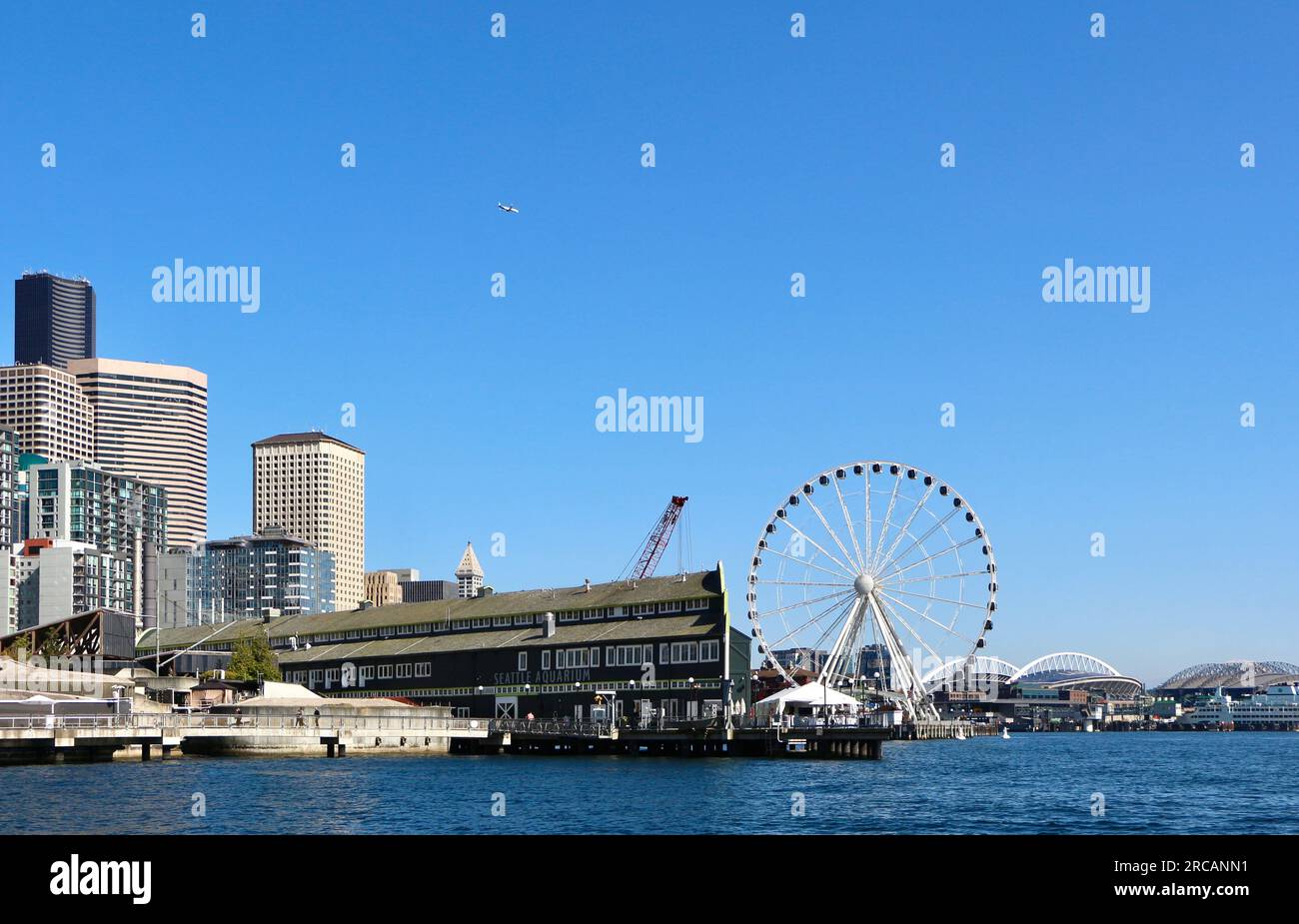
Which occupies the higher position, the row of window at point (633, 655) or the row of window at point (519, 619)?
the row of window at point (519, 619)

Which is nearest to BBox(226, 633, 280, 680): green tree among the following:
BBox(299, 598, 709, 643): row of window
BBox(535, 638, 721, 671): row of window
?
BBox(299, 598, 709, 643): row of window

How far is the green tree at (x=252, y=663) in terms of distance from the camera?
143 m

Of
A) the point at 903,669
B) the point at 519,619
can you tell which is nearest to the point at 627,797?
the point at 519,619

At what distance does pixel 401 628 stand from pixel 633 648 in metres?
36.5

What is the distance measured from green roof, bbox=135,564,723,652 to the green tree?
10.1 m

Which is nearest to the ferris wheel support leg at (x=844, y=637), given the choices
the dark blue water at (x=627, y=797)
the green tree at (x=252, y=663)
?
the dark blue water at (x=627, y=797)

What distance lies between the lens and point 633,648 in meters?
122

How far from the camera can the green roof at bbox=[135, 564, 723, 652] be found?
412ft

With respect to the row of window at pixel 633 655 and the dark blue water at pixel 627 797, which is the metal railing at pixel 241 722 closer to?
the dark blue water at pixel 627 797

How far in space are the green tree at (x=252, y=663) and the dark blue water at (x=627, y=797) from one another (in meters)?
41.7

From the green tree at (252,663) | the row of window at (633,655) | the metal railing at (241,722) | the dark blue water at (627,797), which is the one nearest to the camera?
the dark blue water at (627,797)
